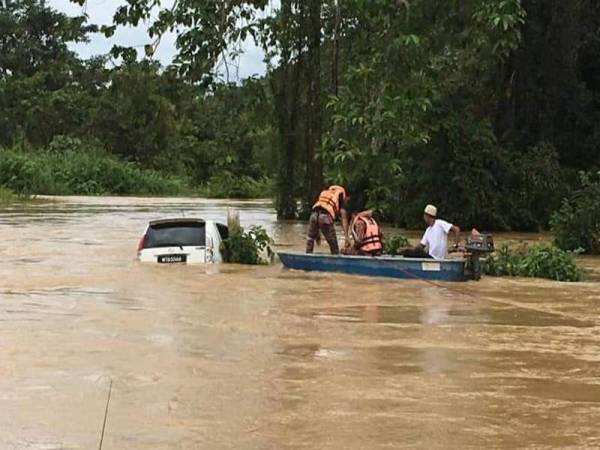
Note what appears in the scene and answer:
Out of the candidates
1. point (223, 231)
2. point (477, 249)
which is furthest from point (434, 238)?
point (223, 231)

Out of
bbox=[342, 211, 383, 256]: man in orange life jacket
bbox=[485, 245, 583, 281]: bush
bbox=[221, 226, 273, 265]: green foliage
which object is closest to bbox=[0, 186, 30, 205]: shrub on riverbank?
bbox=[221, 226, 273, 265]: green foliage

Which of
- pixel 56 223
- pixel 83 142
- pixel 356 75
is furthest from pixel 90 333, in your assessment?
pixel 83 142

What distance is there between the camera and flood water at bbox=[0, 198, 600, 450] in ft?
26.2

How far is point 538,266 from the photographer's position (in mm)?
18906

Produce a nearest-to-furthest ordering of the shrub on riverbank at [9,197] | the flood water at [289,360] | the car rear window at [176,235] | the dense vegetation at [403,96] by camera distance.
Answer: the flood water at [289,360]
the dense vegetation at [403,96]
the car rear window at [176,235]
the shrub on riverbank at [9,197]

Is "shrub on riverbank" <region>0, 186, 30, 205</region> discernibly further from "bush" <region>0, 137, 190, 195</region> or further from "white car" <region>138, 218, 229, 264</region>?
"white car" <region>138, 218, 229, 264</region>

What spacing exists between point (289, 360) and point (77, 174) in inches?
Result: 2128

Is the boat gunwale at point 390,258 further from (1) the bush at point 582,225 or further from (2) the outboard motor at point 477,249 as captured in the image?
(1) the bush at point 582,225

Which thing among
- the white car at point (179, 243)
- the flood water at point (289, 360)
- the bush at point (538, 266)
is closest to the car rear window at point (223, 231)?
the white car at point (179, 243)

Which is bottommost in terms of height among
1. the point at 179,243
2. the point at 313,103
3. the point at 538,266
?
the point at 538,266

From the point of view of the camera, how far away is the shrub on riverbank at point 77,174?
58281mm

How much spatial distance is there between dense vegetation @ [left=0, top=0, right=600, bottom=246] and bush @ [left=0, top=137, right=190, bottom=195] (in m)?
1.82

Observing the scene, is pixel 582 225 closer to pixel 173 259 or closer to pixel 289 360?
pixel 173 259

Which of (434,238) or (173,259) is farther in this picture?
(173,259)
